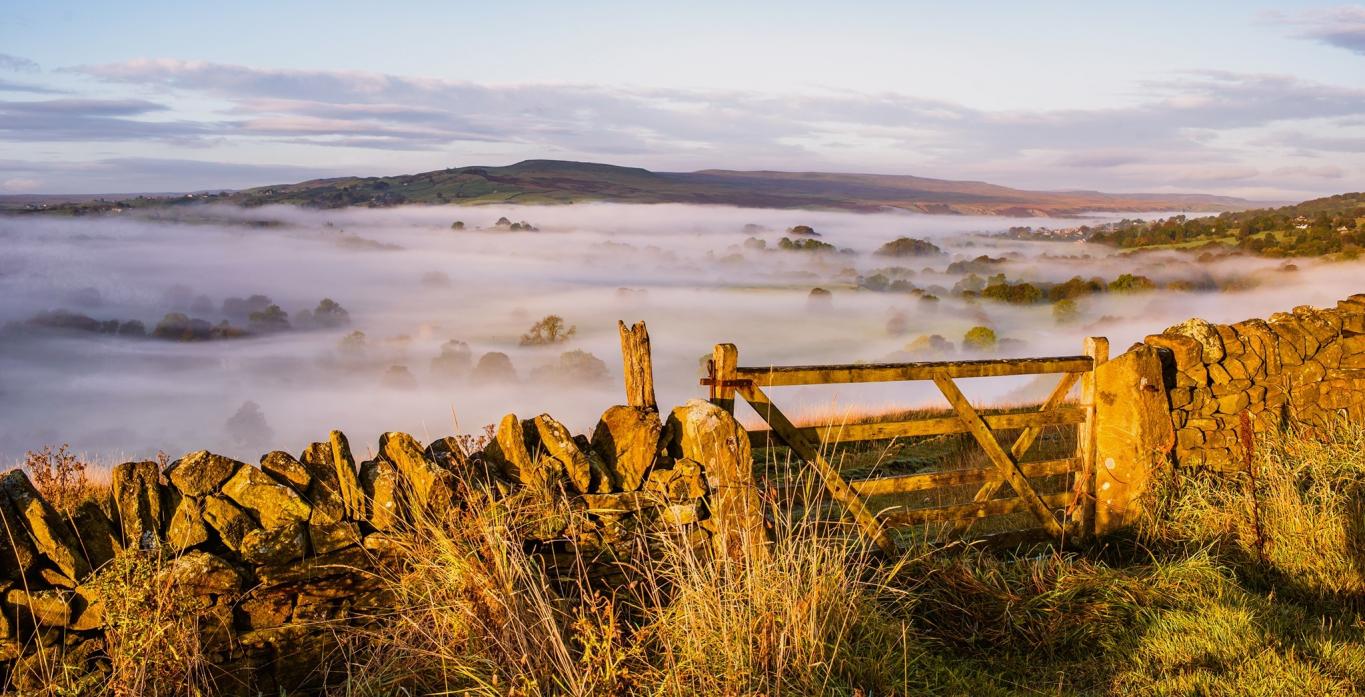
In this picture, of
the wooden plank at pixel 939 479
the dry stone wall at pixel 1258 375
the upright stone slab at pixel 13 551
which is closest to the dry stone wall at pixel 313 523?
the upright stone slab at pixel 13 551

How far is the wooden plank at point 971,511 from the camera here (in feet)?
23.0

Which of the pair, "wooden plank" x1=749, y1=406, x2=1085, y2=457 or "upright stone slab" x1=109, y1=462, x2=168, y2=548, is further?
"wooden plank" x1=749, y1=406, x2=1085, y2=457

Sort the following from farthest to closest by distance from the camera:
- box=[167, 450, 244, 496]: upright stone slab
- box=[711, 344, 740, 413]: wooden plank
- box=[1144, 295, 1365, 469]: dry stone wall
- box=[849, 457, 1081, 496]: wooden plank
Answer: box=[1144, 295, 1365, 469]: dry stone wall → box=[849, 457, 1081, 496]: wooden plank → box=[711, 344, 740, 413]: wooden plank → box=[167, 450, 244, 496]: upright stone slab

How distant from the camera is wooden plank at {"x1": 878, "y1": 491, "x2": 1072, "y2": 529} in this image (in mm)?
7008

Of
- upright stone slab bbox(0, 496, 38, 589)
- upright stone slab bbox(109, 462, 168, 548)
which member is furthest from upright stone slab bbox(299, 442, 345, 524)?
upright stone slab bbox(0, 496, 38, 589)

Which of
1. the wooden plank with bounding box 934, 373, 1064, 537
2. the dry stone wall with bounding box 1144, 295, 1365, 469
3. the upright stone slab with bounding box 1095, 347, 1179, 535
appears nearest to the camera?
the wooden plank with bounding box 934, 373, 1064, 537

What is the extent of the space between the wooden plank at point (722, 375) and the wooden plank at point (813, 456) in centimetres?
11

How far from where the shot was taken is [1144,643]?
606 cm

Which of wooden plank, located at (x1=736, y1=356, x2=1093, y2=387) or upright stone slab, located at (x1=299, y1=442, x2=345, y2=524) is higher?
wooden plank, located at (x1=736, y1=356, x2=1093, y2=387)

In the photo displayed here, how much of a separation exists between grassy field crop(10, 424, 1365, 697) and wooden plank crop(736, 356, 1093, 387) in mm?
1080

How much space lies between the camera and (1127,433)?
7.95 m

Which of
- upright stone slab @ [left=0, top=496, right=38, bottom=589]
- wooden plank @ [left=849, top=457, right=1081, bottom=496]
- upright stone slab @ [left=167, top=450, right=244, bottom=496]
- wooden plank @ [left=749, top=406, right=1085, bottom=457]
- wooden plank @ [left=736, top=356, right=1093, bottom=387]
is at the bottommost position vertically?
wooden plank @ [left=849, top=457, right=1081, bottom=496]

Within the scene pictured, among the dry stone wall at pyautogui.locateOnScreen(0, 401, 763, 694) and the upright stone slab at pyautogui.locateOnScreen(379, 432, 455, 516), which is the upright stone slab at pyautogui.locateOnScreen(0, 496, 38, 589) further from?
the upright stone slab at pyautogui.locateOnScreen(379, 432, 455, 516)

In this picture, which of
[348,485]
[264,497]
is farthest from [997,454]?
[264,497]
